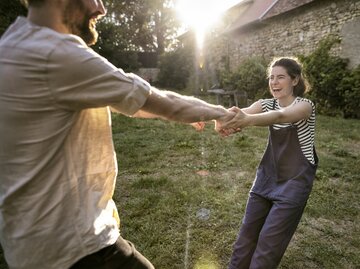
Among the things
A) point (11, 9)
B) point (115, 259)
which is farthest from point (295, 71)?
point (11, 9)

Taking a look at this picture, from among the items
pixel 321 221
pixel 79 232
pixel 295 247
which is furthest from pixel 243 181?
pixel 79 232

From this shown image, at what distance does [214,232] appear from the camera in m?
4.04

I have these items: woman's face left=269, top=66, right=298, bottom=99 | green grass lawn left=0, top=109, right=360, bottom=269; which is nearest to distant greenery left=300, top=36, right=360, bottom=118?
green grass lawn left=0, top=109, right=360, bottom=269

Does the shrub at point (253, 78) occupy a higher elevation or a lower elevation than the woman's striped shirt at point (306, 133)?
higher

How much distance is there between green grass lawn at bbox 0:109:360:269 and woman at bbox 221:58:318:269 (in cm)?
85

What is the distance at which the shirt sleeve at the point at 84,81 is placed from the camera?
129 cm

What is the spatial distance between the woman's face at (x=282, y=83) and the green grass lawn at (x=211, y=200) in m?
1.76

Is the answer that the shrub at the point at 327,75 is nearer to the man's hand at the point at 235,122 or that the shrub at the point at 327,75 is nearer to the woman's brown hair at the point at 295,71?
the woman's brown hair at the point at 295,71

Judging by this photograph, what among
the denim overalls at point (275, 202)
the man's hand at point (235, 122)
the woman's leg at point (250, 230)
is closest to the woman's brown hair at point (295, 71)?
the denim overalls at point (275, 202)

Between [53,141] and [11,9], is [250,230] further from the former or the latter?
[11,9]

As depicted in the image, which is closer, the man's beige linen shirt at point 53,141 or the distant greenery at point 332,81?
the man's beige linen shirt at point 53,141

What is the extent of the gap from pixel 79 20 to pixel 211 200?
148 inches

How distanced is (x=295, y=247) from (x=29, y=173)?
3.22m

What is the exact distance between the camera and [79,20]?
1.50 m
